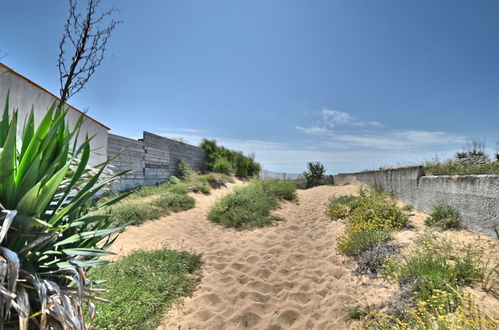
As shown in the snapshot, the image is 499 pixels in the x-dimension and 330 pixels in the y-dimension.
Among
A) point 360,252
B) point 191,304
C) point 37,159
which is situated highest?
point 37,159

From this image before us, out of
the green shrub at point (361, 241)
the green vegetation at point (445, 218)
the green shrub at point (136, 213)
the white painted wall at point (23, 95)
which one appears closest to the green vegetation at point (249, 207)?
the green shrub at point (136, 213)

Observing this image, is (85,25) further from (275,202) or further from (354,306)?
(275,202)

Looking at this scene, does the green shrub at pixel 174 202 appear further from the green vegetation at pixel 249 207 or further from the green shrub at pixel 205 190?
the green shrub at pixel 205 190

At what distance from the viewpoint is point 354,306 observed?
108 inches

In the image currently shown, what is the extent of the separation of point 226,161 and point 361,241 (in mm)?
12809

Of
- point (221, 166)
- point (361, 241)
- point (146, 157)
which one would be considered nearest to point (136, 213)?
point (146, 157)

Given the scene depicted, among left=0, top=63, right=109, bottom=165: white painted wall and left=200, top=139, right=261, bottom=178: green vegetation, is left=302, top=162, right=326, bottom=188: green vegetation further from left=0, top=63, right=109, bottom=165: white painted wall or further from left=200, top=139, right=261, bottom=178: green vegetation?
left=0, top=63, right=109, bottom=165: white painted wall

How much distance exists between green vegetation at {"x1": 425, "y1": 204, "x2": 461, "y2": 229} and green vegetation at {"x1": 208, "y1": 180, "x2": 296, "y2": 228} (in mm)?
3436

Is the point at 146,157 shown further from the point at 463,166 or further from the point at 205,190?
the point at 463,166

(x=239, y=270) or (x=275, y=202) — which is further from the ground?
(x=275, y=202)

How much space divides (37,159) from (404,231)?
16.6ft

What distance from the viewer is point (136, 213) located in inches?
257

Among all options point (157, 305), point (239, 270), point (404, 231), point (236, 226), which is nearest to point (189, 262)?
point (239, 270)

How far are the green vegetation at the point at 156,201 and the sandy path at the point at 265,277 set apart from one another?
42 cm
